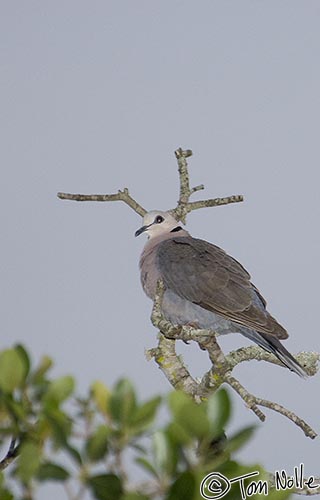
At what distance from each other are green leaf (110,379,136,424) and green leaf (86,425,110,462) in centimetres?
3

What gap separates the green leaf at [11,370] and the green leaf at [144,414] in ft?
0.78

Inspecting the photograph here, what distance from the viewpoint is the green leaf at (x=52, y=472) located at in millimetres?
1496

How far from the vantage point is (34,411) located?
164 cm

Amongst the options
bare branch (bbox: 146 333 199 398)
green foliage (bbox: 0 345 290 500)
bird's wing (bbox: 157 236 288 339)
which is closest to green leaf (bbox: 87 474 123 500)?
green foliage (bbox: 0 345 290 500)

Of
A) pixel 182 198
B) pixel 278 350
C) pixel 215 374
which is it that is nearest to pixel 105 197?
pixel 182 198

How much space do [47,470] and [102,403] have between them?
156 millimetres

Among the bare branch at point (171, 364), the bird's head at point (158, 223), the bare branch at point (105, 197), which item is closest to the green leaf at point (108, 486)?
the bare branch at point (171, 364)

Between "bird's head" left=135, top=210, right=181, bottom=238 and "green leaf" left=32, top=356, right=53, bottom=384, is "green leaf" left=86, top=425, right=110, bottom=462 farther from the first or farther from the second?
"bird's head" left=135, top=210, right=181, bottom=238

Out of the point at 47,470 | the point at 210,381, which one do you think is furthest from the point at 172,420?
the point at 210,381

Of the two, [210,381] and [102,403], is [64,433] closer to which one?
[102,403]

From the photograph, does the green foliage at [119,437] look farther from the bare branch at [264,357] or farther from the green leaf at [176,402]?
the bare branch at [264,357]

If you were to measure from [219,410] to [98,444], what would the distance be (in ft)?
0.75

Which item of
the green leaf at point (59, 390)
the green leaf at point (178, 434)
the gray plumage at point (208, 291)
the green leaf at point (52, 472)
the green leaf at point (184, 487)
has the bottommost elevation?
the green leaf at point (184, 487)

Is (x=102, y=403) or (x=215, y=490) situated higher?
(x=102, y=403)
